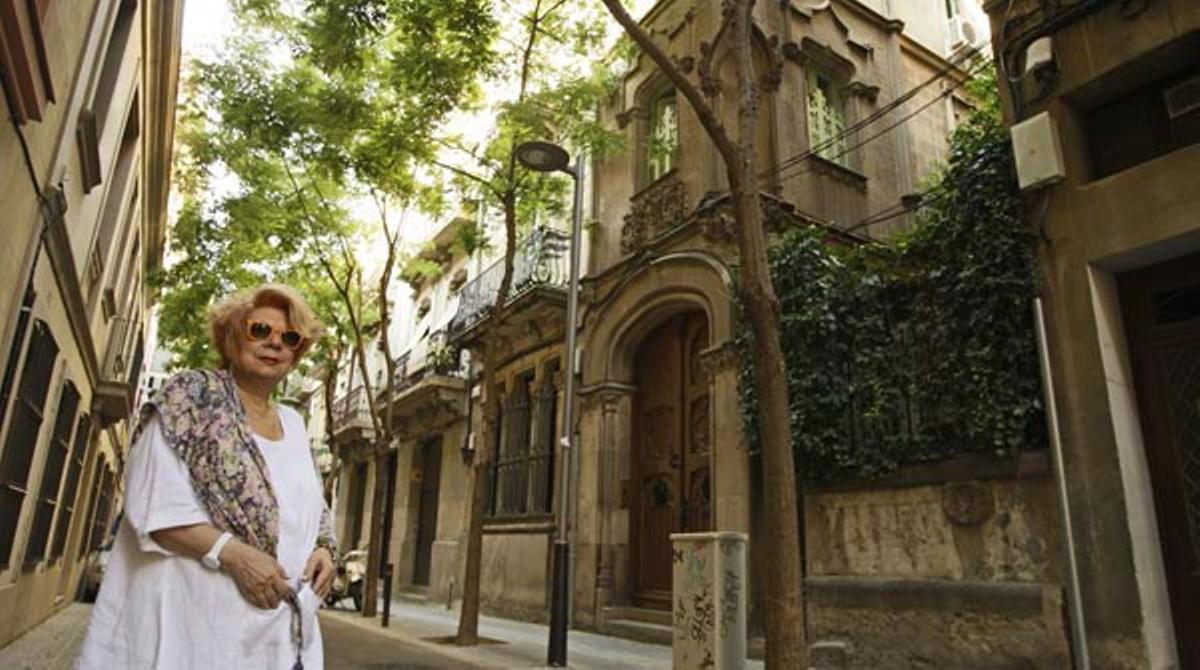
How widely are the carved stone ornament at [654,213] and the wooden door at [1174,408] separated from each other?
6.47 m

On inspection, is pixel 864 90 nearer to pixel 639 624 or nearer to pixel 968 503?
pixel 968 503

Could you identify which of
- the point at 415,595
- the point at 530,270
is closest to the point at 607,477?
the point at 530,270

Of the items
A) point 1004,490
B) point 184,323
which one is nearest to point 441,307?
point 184,323

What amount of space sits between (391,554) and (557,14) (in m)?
15.4

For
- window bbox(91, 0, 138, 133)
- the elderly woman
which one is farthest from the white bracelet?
window bbox(91, 0, 138, 133)

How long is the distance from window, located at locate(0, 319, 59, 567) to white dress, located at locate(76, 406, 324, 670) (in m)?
5.98

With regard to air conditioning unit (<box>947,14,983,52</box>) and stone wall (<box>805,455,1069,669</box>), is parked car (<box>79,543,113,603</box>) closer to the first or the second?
stone wall (<box>805,455,1069,669</box>)

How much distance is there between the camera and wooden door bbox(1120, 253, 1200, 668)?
5.88 m

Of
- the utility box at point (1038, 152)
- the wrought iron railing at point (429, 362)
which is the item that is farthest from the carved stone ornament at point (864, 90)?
the wrought iron railing at point (429, 362)

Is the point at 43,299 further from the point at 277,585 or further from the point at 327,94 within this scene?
the point at 277,585

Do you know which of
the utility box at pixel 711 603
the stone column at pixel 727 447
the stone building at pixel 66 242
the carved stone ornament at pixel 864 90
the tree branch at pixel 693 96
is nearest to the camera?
the stone building at pixel 66 242

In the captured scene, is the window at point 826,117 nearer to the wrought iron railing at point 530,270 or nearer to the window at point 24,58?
the wrought iron railing at point 530,270

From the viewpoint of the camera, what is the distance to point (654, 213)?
494 inches

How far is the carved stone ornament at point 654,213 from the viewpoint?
39.5 feet
